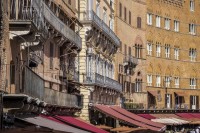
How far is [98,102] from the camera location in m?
48.4

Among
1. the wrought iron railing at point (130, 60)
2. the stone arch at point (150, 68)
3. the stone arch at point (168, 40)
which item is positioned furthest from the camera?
the stone arch at point (168, 40)

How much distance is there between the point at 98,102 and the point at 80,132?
26.6 metres

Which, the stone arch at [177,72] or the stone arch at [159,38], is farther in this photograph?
the stone arch at [177,72]

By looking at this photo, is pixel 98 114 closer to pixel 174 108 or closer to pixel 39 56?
pixel 39 56

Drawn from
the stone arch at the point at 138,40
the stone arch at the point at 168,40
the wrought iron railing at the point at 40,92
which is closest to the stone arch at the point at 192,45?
the stone arch at the point at 168,40

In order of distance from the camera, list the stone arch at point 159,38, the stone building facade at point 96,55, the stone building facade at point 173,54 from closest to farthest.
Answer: the stone building facade at point 96,55
the stone building facade at point 173,54
the stone arch at point 159,38

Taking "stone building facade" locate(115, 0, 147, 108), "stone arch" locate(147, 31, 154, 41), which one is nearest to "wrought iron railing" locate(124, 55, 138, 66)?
"stone building facade" locate(115, 0, 147, 108)

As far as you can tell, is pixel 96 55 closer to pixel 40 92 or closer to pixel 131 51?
pixel 131 51

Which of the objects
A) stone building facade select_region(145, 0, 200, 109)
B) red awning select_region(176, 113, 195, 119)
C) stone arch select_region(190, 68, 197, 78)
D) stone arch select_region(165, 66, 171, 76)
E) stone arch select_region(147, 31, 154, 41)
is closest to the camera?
red awning select_region(176, 113, 195, 119)

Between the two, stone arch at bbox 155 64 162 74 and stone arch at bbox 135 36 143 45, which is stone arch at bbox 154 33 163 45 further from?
stone arch at bbox 135 36 143 45

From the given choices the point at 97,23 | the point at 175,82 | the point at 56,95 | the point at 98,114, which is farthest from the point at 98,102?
the point at 175,82

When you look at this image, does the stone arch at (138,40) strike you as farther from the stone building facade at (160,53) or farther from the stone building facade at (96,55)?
the stone building facade at (96,55)

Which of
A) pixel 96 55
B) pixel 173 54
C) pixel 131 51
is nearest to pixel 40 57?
pixel 96 55

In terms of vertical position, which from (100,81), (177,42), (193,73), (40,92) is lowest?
(40,92)
